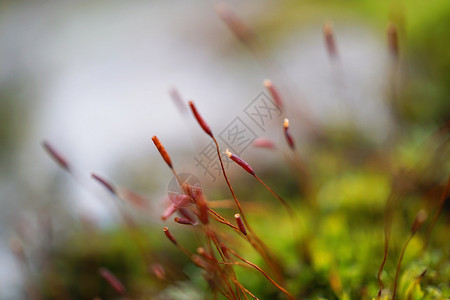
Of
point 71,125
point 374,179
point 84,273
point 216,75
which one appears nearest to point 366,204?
point 374,179

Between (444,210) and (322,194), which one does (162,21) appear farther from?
(444,210)

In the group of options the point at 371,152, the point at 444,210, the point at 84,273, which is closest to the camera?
the point at 444,210

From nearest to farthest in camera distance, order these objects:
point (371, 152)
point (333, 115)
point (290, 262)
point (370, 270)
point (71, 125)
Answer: point (370, 270) → point (290, 262) → point (371, 152) → point (333, 115) → point (71, 125)

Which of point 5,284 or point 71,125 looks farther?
point 71,125

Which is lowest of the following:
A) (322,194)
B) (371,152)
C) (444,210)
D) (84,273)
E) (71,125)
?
(444,210)

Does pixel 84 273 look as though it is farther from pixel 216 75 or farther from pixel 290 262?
pixel 216 75

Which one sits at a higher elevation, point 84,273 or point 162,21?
point 162,21
